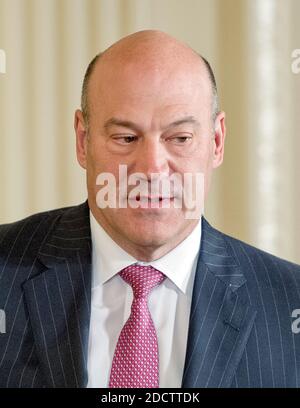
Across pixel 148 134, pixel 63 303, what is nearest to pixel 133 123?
pixel 148 134

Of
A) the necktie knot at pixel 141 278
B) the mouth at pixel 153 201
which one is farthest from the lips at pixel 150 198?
the necktie knot at pixel 141 278

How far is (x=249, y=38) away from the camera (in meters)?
1.87

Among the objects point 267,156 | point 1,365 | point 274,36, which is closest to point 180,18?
point 274,36

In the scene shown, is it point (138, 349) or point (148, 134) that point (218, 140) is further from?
point (138, 349)

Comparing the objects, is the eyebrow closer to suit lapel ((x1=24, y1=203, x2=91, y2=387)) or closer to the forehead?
the forehead

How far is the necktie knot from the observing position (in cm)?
118

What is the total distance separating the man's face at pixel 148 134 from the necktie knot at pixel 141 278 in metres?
0.03

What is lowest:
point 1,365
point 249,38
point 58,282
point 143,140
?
point 1,365

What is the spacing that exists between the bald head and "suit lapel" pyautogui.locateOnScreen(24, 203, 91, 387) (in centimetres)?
19

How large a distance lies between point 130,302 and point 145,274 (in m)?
0.05

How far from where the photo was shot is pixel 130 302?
3.90ft

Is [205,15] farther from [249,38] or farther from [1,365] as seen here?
[1,365]

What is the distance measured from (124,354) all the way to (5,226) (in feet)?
0.96

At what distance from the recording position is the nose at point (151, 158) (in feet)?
3.74
